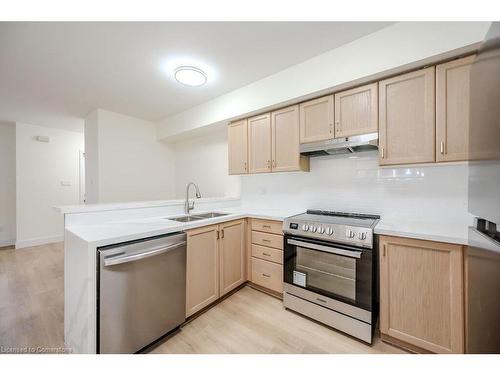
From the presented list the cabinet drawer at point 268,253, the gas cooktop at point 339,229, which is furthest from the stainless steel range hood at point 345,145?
the cabinet drawer at point 268,253

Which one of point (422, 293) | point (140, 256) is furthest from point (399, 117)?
point (140, 256)

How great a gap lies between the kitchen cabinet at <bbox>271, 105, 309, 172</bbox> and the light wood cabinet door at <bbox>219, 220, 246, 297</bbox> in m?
0.81

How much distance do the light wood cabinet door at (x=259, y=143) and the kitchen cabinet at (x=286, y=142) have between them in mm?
66

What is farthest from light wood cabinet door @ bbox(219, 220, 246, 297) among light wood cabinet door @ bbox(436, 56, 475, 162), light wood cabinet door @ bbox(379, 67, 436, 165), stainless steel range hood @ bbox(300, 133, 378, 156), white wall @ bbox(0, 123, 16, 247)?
Answer: white wall @ bbox(0, 123, 16, 247)

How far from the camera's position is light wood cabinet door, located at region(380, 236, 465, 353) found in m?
1.24

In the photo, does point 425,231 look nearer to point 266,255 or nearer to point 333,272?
point 333,272

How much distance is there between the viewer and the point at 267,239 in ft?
7.09

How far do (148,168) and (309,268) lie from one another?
3244mm

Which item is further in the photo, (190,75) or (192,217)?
(192,217)

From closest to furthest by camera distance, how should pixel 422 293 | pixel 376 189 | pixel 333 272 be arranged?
pixel 422 293, pixel 333 272, pixel 376 189

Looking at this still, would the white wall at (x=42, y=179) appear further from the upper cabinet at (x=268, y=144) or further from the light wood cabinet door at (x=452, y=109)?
the light wood cabinet door at (x=452, y=109)

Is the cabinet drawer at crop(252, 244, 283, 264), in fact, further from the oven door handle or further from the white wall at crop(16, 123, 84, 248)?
the white wall at crop(16, 123, 84, 248)

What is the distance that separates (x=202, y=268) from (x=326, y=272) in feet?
3.58

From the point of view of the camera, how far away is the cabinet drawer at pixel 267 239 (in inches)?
81.7
